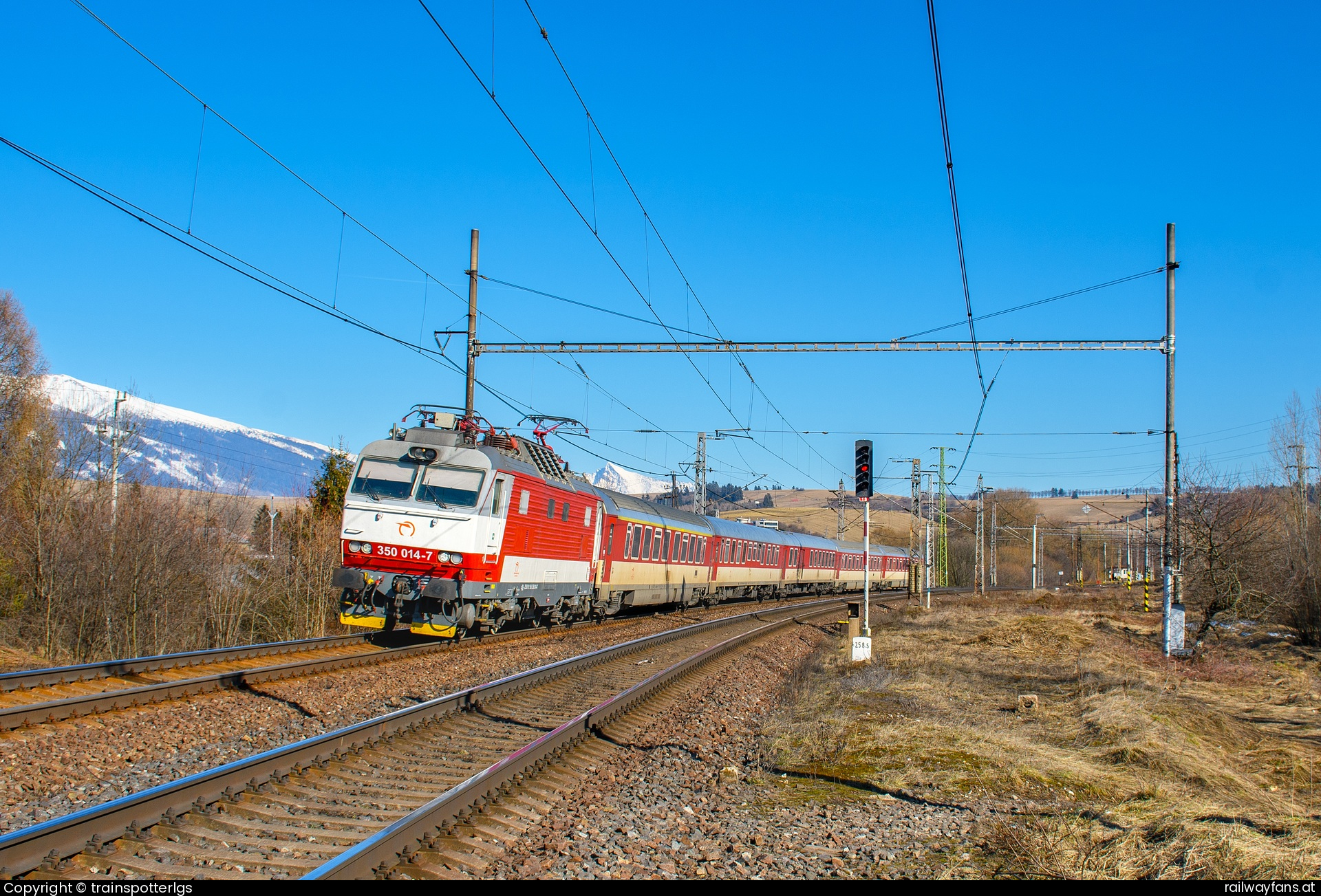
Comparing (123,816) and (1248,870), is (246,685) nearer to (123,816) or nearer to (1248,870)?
(123,816)

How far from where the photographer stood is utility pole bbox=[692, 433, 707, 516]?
43.2 meters

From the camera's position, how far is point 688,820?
6.89m

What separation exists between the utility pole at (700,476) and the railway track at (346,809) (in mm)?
32548

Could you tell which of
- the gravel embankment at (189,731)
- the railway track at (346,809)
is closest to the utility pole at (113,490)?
the gravel embankment at (189,731)

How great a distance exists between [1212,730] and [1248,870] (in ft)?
23.1

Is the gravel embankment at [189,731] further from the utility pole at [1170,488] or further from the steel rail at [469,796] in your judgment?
the utility pole at [1170,488]

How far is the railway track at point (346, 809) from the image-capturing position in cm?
524

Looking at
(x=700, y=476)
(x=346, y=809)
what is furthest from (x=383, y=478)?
(x=700, y=476)

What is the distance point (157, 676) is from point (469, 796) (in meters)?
6.71

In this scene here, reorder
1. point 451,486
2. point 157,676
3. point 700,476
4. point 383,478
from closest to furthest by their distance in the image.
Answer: point 157,676
point 451,486
point 383,478
point 700,476

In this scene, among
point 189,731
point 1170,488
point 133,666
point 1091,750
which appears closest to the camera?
point 189,731

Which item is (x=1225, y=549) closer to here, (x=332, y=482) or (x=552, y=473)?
(x=552, y=473)

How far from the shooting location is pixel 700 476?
43.5m

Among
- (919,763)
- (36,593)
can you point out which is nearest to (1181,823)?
(919,763)
